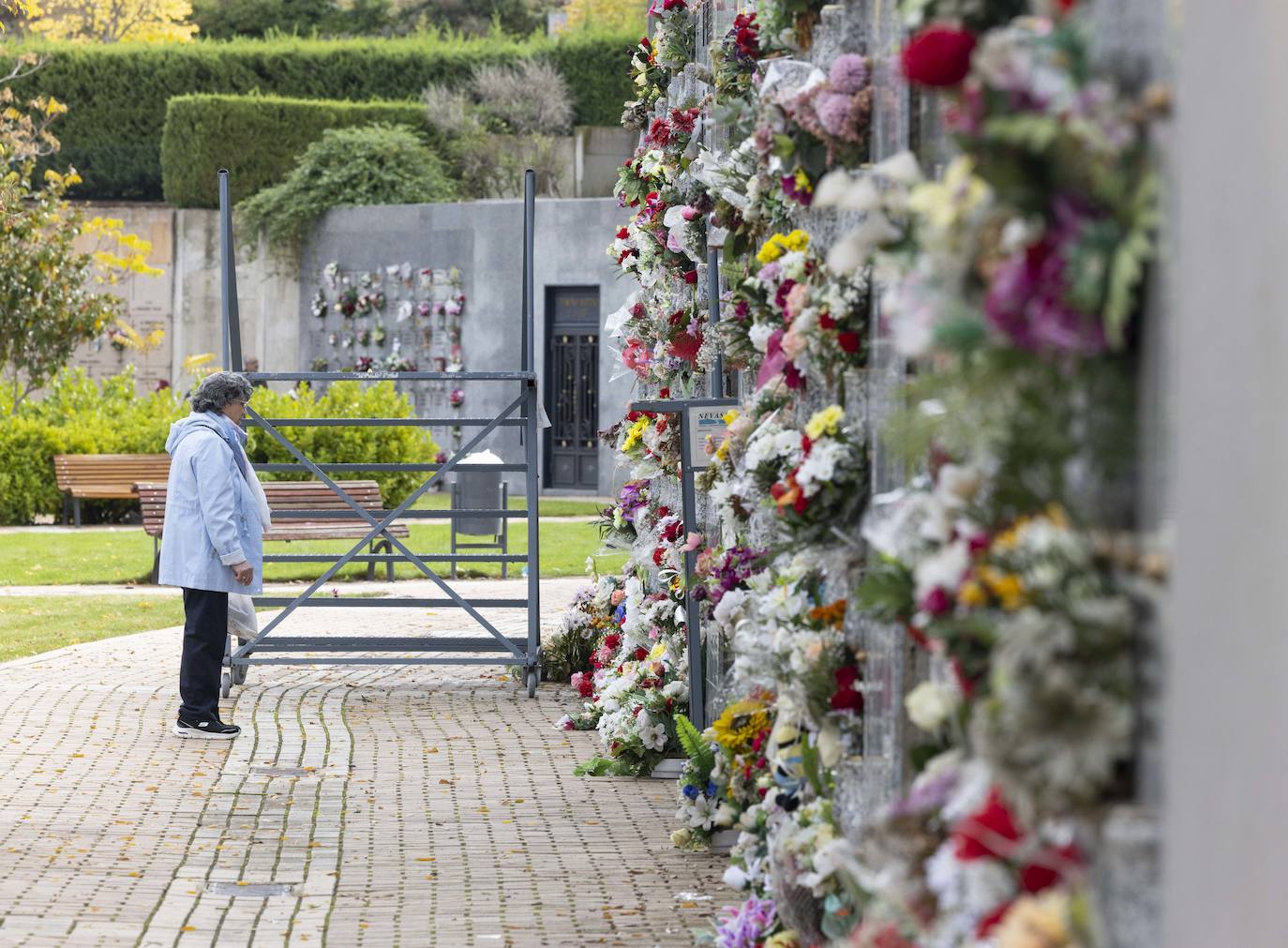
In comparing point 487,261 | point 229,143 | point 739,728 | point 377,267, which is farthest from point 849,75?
A: point 229,143

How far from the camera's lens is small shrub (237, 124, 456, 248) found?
26469 mm

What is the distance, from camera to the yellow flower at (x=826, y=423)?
4625mm

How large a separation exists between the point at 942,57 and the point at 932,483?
1.08m

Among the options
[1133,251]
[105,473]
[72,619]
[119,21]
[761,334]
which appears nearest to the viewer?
[1133,251]

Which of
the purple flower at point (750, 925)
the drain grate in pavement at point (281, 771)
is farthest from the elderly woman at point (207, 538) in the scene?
the purple flower at point (750, 925)

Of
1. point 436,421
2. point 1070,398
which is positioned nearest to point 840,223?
point 1070,398

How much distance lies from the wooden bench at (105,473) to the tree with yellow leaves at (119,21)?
18.9m

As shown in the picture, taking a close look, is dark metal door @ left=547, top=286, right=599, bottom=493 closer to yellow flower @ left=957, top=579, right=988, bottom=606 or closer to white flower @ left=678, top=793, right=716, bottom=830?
white flower @ left=678, top=793, right=716, bottom=830

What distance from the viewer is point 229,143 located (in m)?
28.2

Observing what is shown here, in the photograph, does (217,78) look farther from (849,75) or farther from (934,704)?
(934,704)

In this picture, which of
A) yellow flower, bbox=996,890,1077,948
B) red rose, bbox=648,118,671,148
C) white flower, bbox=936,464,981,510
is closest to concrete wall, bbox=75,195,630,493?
red rose, bbox=648,118,671,148

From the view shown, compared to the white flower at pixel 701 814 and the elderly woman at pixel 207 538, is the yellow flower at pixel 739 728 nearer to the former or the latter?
the white flower at pixel 701 814

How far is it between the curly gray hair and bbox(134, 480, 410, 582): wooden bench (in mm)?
4322

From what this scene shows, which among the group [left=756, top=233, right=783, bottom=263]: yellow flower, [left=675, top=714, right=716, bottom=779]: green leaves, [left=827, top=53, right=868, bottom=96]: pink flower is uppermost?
[left=827, top=53, right=868, bottom=96]: pink flower
